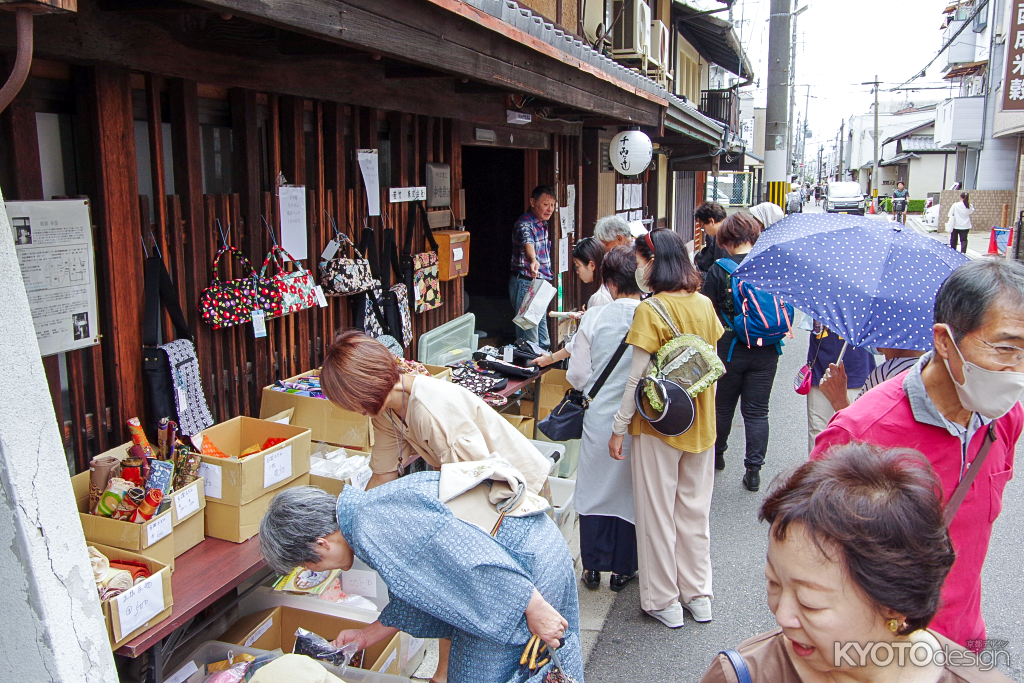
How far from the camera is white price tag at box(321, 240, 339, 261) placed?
15.6 ft

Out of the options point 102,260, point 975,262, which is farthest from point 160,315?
point 975,262

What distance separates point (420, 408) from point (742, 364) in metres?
3.65

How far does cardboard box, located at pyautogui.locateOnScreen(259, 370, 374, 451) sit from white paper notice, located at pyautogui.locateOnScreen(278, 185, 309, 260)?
2.75ft

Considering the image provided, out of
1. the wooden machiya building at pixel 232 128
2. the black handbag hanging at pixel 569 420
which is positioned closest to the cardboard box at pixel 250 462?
the wooden machiya building at pixel 232 128

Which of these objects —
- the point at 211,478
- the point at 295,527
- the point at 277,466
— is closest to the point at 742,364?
the point at 277,466

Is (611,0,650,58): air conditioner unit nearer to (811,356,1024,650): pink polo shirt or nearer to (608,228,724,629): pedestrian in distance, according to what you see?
(608,228,724,629): pedestrian in distance

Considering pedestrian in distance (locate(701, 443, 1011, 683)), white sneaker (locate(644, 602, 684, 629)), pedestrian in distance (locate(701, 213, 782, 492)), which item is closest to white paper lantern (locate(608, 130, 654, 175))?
pedestrian in distance (locate(701, 213, 782, 492))

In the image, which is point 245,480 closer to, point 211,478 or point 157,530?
point 211,478

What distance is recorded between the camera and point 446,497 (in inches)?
84.8

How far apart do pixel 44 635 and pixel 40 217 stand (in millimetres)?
1771

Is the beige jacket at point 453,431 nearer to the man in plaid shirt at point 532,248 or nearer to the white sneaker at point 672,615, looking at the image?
the white sneaker at point 672,615

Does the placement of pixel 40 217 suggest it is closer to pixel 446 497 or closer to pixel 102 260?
pixel 102 260

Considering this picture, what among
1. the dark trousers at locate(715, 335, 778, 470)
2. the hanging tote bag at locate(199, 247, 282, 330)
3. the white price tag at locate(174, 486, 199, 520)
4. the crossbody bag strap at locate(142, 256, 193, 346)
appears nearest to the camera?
the white price tag at locate(174, 486, 199, 520)

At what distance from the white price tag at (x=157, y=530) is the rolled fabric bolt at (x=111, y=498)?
0.67 feet
